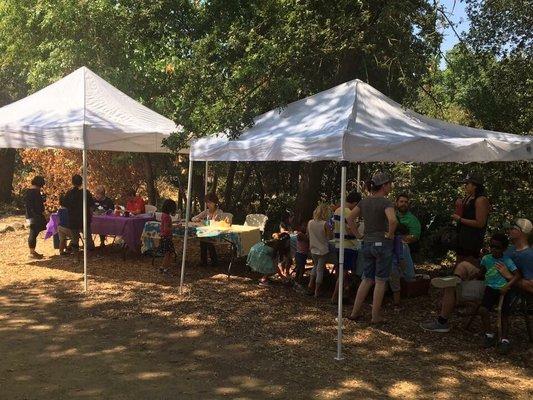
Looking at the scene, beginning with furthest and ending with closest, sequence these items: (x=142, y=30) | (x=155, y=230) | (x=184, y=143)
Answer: (x=142, y=30) → (x=155, y=230) → (x=184, y=143)

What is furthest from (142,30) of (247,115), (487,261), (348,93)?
(487,261)

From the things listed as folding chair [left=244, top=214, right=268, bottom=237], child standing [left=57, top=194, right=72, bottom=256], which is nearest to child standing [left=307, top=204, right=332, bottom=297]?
folding chair [left=244, top=214, right=268, bottom=237]

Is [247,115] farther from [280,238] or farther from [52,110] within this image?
[52,110]

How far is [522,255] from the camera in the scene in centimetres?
546

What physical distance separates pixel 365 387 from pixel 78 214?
666 centimetres

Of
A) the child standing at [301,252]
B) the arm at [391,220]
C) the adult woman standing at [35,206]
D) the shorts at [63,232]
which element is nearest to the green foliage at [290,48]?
the child standing at [301,252]

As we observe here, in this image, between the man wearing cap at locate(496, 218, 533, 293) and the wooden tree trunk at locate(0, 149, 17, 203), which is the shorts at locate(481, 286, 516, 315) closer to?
the man wearing cap at locate(496, 218, 533, 293)

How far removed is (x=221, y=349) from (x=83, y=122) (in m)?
4.11

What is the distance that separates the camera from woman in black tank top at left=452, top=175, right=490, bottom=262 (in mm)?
6277

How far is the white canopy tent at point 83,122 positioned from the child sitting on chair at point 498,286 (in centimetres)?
497

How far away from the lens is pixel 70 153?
50.1ft

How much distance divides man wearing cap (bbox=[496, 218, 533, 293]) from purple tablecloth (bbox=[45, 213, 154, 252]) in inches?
243

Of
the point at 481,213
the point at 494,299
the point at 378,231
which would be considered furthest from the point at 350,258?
the point at 494,299

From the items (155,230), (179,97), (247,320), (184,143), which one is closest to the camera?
(247,320)
